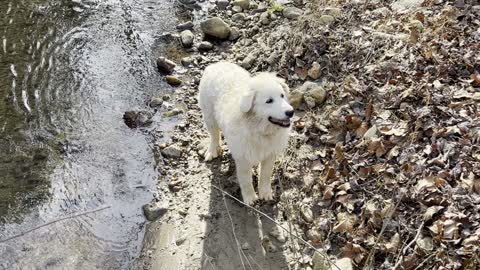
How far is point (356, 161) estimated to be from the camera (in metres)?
5.82

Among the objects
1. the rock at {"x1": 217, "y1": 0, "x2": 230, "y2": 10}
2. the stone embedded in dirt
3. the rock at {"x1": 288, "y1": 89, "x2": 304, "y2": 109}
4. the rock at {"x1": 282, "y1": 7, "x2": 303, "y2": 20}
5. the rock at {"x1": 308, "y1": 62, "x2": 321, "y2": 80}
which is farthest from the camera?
the rock at {"x1": 217, "y1": 0, "x2": 230, "y2": 10}

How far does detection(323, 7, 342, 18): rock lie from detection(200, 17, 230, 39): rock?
2027 mm

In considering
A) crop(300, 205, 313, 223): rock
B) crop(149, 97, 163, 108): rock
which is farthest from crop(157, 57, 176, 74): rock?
crop(300, 205, 313, 223): rock

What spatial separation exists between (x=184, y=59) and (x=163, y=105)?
4.35 feet

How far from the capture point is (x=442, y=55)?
649cm

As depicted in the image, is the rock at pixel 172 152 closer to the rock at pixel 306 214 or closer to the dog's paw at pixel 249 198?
the dog's paw at pixel 249 198

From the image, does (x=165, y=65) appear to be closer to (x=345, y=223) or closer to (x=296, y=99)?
(x=296, y=99)

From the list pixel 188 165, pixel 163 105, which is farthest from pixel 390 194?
pixel 163 105

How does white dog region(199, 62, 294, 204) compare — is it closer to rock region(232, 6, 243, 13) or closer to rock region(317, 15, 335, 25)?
rock region(317, 15, 335, 25)

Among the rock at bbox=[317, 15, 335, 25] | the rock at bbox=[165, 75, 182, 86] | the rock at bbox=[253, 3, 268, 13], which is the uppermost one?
the rock at bbox=[317, 15, 335, 25]

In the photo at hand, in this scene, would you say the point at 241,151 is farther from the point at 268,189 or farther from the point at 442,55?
A: the point at 442,55

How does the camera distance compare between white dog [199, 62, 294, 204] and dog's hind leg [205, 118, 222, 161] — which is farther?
dog's hind leg [205, 118, 222, 161]

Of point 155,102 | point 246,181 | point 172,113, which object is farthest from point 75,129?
point 246,181

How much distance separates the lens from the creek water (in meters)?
6.05
